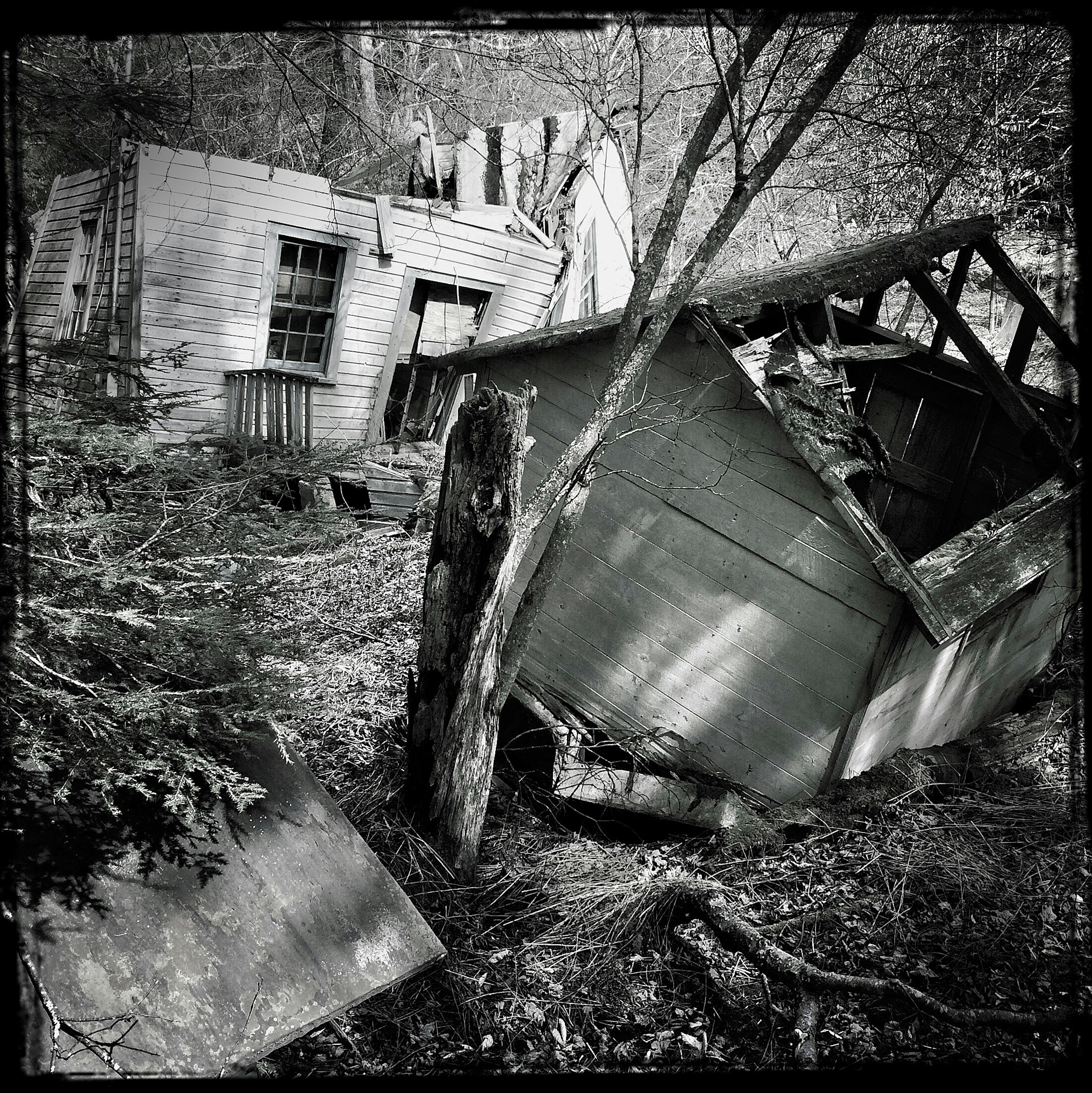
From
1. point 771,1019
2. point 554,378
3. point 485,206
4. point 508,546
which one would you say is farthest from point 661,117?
point 771,1019

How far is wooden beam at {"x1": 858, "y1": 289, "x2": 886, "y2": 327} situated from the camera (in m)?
7.00

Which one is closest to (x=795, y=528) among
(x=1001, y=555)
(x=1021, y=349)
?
(x=1001, y=555)

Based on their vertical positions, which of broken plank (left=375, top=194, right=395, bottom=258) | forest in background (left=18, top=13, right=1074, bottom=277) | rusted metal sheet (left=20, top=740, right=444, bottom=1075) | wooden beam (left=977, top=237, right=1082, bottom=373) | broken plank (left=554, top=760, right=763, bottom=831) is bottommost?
broken plank (left=554, top=760, right=763, bottom=831)

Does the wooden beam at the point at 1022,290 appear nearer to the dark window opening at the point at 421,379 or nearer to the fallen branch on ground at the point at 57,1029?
the fallen branch on ground at the point at 57,1029

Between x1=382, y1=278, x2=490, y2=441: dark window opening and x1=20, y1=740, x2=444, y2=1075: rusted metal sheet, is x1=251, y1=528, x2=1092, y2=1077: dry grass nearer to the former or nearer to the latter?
x1=20, y1=740, x2=444, y2=1075: rusted metal sheet

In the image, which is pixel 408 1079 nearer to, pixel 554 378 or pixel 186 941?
pixel 186 941

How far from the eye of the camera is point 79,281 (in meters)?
11.6

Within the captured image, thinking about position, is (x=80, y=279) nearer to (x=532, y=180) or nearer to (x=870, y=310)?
(x=532, y=180)

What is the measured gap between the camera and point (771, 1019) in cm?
385

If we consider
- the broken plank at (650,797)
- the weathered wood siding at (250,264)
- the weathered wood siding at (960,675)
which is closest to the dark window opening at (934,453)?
the weathered wood siding at (960,675)

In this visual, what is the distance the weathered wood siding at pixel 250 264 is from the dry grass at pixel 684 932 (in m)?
6.02

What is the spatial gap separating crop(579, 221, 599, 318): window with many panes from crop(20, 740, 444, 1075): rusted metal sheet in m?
12.9

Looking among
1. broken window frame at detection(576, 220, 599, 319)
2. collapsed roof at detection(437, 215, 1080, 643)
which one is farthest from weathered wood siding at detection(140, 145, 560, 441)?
collapsed roof at detection(437, 215, 1080, 643)

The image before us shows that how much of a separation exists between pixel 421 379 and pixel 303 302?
7.16ft
